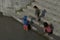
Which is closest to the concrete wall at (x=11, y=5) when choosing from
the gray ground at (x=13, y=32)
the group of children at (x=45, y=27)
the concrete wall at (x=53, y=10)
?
the gray ground at (x=13, y=32)

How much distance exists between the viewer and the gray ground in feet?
48.1

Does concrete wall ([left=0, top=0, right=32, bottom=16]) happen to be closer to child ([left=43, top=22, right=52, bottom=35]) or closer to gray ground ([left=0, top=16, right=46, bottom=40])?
gray ground ([left=0, top=16, right=46, bottom=40])

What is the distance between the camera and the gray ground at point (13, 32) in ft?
48.1

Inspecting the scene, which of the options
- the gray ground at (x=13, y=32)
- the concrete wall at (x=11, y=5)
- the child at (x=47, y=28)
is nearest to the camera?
the child at (x=47, y=28)

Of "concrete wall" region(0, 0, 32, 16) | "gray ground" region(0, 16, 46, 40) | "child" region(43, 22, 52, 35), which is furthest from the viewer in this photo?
"concrete wall" region(0, 0, 32, 16)

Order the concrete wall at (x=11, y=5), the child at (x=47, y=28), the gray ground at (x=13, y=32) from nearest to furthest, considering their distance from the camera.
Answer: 1. the child at (x=47, y=28)
2. the gray ground at (x=13, y=32)
3. the concrete wall at (x=11, y=5)

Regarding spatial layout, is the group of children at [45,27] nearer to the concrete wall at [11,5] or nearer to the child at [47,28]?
the child at [47,28]

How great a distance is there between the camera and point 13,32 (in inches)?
606

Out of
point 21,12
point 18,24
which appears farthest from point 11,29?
point 21,12

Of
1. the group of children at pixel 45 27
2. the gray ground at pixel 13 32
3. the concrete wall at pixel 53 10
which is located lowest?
the gray ground at pixel 13 32

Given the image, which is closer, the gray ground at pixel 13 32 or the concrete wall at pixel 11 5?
the gray ground at pixel 13 32

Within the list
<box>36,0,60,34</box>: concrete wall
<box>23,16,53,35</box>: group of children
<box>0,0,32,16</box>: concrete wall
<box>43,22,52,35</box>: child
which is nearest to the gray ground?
<box>23,16,53,35</box>: group of children

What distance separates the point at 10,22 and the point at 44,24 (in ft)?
9.25

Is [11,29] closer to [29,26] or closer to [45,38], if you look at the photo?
[29,26]
